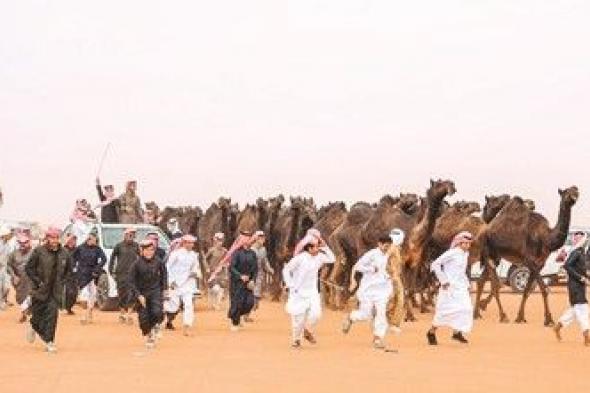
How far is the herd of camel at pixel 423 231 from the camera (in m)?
22.1

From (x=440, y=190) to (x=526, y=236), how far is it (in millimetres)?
1909

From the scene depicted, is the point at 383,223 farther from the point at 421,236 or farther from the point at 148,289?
the point at 148,289

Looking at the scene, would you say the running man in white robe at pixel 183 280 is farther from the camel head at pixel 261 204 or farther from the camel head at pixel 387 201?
the camel head at pixel 261 204

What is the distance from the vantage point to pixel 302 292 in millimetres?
16188

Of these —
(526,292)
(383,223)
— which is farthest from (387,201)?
(526,292)

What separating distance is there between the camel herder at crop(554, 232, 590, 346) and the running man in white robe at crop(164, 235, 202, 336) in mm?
5567

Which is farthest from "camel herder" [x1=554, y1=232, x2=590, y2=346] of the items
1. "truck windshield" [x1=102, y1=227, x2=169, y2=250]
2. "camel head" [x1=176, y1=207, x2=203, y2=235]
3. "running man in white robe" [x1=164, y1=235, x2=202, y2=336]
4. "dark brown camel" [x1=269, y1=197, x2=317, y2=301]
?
"camel head" [x1=176, y1=207, x2=203, y2=235]

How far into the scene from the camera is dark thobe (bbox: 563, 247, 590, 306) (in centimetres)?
1662

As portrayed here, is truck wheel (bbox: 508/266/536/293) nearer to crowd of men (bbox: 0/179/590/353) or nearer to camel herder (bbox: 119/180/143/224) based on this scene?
camel herder (bbox: 119/180/143/224)

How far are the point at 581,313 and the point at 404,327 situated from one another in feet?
13.5

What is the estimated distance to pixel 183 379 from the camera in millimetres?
12172

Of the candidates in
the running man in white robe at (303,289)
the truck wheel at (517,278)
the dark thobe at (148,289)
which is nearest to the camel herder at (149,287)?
the dark thobe at (148,289)

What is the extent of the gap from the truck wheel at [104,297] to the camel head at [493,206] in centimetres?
785

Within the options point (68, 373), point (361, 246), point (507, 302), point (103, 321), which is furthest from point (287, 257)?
point (68, 373)
